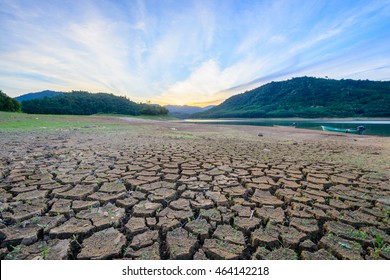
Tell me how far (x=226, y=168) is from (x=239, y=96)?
132 meters

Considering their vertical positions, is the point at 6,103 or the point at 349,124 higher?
the point at 6,103

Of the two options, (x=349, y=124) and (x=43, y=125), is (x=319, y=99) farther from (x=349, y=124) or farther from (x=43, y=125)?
(x=43, y=125)

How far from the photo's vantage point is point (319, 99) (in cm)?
7319

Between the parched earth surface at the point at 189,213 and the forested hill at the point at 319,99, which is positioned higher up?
the forested hill at the point at 319,99

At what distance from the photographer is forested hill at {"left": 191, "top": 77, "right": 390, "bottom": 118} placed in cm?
5472

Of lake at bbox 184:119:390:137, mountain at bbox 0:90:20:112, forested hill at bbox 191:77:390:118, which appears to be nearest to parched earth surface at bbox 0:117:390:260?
lake at bbox 184:119:390:137

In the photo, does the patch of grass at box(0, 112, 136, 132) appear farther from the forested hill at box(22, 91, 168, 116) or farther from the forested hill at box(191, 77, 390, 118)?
the forested hill at box(191, 77, 390, 118)

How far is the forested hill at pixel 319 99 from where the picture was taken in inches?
2154

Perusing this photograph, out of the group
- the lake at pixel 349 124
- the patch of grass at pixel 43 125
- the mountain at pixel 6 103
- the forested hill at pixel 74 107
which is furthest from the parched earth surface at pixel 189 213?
the forested hill at pixel 74 107

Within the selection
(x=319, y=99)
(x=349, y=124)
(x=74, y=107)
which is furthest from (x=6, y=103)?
(x=319, y=99)

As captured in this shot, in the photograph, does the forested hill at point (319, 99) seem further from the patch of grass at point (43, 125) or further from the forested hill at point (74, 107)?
the patch of grass at point (43, 125)

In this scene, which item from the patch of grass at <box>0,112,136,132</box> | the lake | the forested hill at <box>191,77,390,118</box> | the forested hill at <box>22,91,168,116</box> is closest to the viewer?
the patch of grass at <box>0,112,136,132</box>

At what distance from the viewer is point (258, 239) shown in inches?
58.8
